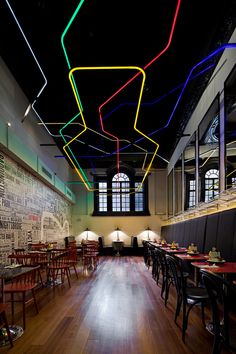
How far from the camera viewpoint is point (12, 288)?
380cm

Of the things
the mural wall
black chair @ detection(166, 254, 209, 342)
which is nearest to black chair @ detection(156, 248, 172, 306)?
black chair @ detection(166, 254, 209, 342)

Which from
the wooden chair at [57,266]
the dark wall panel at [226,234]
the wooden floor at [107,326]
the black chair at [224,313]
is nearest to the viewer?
the black chair at [224,313]

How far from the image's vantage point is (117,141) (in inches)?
311

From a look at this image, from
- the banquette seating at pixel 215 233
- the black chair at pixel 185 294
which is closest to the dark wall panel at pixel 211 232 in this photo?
the banquette seating at pixel 215 233

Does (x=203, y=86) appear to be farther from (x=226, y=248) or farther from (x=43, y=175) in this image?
(x=43, y=175)

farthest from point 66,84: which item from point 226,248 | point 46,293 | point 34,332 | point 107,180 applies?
point 107,180

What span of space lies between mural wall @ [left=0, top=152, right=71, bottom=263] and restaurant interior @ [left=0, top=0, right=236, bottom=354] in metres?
0.05

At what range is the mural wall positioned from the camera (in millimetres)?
6750

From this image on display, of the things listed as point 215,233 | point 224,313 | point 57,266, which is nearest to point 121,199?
point 57,266

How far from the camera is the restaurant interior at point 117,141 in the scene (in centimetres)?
346

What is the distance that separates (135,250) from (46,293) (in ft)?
32.1

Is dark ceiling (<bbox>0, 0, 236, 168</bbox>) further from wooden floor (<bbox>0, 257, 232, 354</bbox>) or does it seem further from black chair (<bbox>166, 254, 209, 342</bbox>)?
wooden floor (<bbox>0, 257, 232, 354</bbox>)

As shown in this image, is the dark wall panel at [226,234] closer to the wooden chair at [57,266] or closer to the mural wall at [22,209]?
the wooden chair at [57,266]

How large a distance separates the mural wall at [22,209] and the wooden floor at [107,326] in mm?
1786
